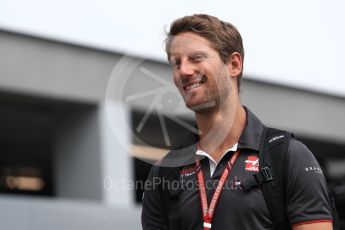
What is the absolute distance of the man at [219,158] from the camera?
10.6ft

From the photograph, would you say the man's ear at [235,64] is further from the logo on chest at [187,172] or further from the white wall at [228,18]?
the white wall at [228,18]

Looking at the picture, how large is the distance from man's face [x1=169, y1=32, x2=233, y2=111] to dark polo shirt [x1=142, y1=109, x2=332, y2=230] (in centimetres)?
22

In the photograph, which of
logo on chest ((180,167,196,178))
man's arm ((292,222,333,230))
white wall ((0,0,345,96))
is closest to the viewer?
man's arm ((292,222,333,230))

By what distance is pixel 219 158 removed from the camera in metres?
3.49

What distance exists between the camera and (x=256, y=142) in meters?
3.47

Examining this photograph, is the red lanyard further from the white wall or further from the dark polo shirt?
the white wall

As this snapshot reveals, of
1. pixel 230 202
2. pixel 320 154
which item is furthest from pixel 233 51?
pixel 320 154

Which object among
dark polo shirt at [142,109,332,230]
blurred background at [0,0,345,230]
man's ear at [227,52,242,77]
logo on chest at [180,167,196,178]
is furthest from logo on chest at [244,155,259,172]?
blurred background at [0,0,345,230]

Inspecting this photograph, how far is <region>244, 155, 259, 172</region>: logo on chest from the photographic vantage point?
3.38 m

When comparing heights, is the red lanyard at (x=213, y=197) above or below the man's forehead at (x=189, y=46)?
below

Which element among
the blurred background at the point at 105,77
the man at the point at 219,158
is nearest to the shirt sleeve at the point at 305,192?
the man at the point at 219,158

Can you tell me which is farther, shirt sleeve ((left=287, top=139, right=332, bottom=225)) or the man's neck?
the man's neck

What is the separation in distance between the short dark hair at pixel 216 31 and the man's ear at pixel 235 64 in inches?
0.7

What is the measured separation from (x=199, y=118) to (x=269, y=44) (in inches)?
313
